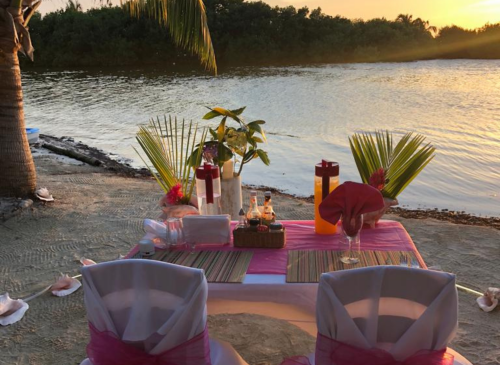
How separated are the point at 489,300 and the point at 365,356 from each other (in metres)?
2.33

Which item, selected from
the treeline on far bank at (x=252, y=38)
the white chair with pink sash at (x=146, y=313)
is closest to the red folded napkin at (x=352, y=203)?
the white chair with pink sash at (x=146, y=313)

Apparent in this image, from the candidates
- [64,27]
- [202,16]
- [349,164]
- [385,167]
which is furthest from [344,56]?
[385,167]

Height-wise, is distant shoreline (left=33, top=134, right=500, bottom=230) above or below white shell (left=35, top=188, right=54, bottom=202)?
below

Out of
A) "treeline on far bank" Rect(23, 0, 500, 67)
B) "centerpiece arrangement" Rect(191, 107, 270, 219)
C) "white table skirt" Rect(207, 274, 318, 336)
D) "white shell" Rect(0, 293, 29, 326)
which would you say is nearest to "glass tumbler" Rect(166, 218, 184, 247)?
"white table skirt" Rect(207, 274, 318, 336)

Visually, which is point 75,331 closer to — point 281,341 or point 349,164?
point 281,341

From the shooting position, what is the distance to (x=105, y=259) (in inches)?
181

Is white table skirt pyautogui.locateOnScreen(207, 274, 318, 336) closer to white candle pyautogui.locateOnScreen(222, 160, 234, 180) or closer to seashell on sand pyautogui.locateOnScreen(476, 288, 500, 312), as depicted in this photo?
white candle pyautogui.locateOnScreen(222, 160, 234, 180)

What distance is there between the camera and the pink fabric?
68.9 inches

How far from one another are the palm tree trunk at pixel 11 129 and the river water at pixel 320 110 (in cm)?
417

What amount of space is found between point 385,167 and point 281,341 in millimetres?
1279

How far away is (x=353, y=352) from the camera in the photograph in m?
1.64

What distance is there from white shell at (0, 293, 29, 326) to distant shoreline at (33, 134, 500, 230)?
4.40 meters

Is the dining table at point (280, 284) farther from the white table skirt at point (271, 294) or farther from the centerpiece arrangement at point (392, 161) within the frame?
the centerpiece arrangement at point (392, 161)

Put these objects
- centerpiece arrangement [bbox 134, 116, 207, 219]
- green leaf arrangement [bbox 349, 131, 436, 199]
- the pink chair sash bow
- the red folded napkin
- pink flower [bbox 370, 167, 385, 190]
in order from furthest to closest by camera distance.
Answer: green leaf arrangement [bbox 349, 131, 436, 199] < centerpiece arrangement [bbox 134, 116, 207, 219] < pink flower [bbox 370, 167, 385, 190] < the red folded napkin < the pink chair sash bow
